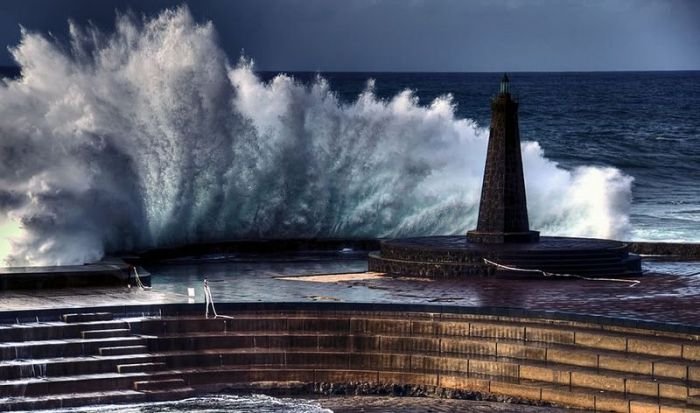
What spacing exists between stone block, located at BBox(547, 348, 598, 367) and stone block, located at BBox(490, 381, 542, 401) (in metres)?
0.43

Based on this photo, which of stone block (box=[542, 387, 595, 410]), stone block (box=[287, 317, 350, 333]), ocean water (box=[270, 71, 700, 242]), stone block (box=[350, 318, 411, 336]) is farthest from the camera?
ocean water (box=[270, 71, 700, 242])

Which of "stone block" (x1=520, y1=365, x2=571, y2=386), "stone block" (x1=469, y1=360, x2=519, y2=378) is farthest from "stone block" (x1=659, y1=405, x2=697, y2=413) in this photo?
"stone block" (x1=469, y1=360, x2=519, y2=378)

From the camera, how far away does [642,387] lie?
1605 centimetres

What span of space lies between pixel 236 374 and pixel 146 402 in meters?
1.20

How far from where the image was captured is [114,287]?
2145 centimetres

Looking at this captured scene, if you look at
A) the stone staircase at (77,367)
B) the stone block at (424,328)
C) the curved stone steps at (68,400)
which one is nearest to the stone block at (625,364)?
the stone block at (424,328)

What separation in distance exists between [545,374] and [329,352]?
2.79 meters

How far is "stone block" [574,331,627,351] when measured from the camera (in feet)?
55.0

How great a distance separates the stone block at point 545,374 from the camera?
1683 centimetres

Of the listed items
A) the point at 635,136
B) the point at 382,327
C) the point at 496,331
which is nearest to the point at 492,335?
the point at 496,331

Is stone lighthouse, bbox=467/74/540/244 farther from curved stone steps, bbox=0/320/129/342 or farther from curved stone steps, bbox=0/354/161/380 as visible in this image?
curved stone steps, bbox=0/354/161/380

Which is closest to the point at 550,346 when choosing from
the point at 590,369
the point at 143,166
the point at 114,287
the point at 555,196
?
the point at 590,369

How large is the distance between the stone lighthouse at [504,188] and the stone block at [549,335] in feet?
22.4

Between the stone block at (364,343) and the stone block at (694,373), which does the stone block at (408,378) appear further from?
the stone block at (694,373)
